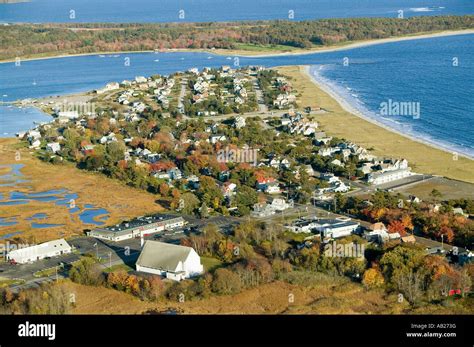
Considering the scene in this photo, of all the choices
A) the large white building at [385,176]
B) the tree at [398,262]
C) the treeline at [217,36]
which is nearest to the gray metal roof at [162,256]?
the tree at [398,262]

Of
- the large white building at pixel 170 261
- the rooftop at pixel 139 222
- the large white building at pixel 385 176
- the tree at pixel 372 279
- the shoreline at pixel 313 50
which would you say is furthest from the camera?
the shoreline at pixel 313 50

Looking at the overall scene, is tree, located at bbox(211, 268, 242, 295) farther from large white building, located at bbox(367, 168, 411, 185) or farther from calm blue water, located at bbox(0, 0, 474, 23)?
calm blue water, located at bbox(0, 0, 474, 23)

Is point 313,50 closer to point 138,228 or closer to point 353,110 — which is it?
point 353,110

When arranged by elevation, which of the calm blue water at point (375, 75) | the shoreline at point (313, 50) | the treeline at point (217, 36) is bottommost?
the calm blue water at point (375, 75)

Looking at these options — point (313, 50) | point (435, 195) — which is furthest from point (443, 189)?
point (313, 50)

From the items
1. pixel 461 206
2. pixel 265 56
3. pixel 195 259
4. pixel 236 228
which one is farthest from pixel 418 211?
pixel 265 56

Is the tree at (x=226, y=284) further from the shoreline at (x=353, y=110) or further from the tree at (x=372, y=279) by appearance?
the shoreline at (x=353, y=110)

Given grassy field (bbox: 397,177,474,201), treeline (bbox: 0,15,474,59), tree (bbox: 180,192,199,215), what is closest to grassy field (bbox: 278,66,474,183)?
grassy field (bbox: 397,177,474,201)

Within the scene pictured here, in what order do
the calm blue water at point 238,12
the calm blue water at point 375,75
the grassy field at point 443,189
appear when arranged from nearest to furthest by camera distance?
the grassy field at point 443,189 < the calm blue water at point 375,75 < the calm blue water at point 238,12
